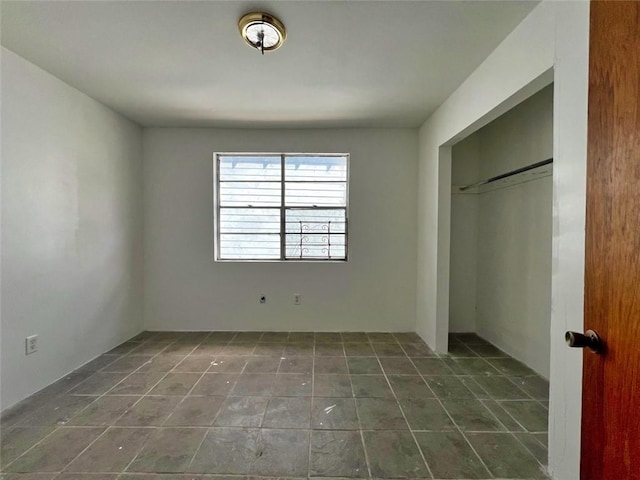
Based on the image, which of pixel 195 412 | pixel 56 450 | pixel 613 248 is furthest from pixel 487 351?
pixel 56 450

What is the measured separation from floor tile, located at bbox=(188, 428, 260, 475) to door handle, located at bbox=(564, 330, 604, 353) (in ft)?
4.98

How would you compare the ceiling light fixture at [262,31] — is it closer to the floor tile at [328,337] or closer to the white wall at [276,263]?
the white wall at [276,263]

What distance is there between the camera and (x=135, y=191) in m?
3.17

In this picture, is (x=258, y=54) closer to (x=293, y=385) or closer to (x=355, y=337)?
(x=293, y=385)

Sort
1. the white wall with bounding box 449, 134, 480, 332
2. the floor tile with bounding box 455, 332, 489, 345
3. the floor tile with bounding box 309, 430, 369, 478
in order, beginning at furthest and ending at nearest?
1. the white wall with bounding box 449, 134, 480, 332
2. the floor tile with bounding box 455, 332, 489, 345
3. the floor tile with bounding box 309, 430, 369, 478

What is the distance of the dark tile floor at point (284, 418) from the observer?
1.41m

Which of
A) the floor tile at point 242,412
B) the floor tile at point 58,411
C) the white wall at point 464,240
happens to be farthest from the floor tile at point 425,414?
the floor tile at point 58,411

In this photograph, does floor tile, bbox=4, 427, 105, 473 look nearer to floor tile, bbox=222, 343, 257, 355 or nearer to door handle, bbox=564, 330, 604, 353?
floor tile, bbox=222, 343, 257, 355

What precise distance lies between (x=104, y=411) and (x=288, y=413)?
4.04ft

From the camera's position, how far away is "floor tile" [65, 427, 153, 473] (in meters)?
1.40

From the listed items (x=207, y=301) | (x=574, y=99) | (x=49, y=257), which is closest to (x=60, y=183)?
(x=49, y=257)

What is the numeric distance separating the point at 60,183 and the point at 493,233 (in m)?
4.16

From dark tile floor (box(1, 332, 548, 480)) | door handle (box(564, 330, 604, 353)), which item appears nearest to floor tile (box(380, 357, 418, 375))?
dark tile floor (box(1, 332, 548, 480))

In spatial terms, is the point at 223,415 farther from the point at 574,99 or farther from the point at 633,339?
the point at 574,99
